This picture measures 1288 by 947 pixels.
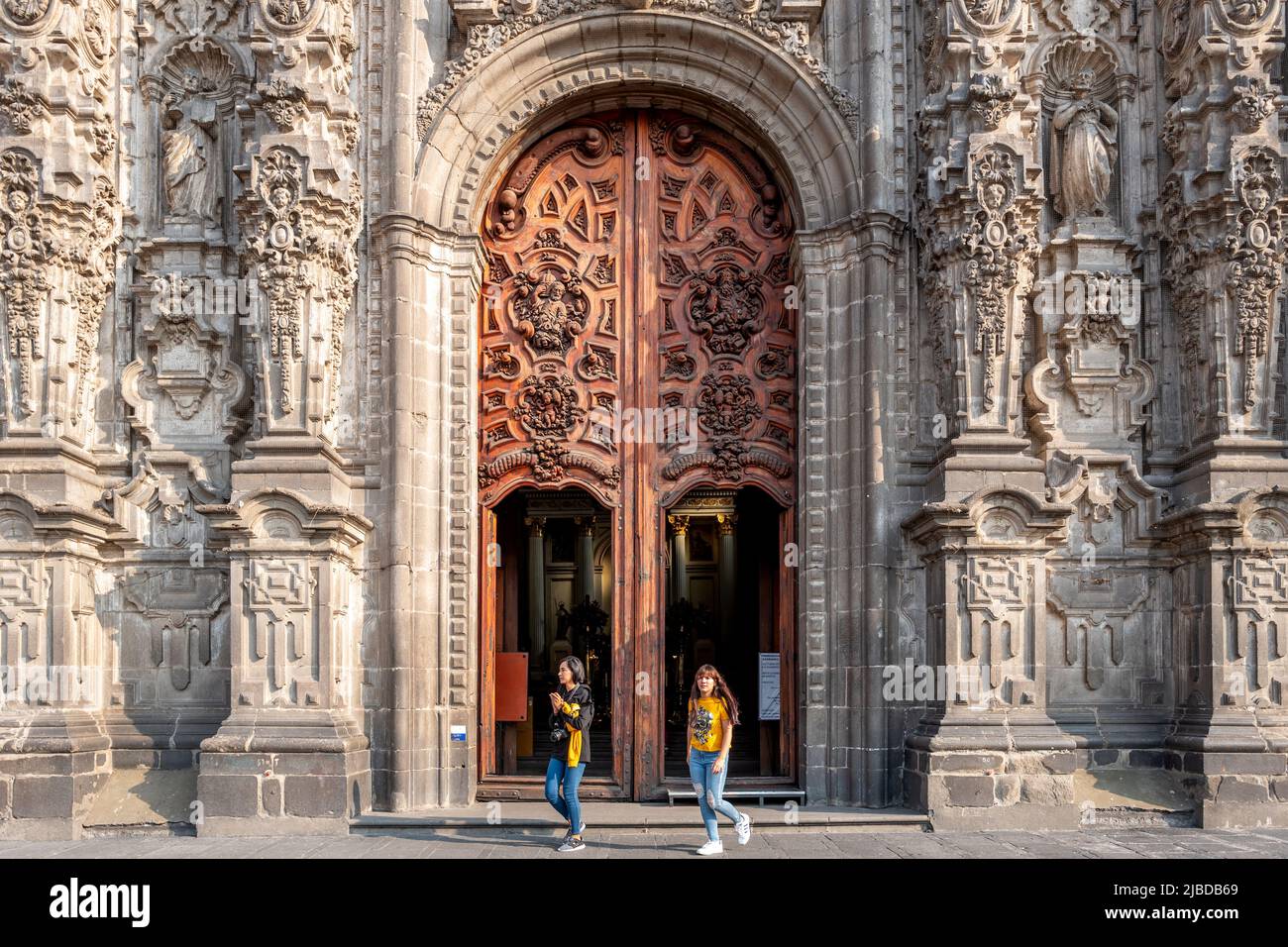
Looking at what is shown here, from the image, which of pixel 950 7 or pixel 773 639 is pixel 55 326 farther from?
pixel 950 7

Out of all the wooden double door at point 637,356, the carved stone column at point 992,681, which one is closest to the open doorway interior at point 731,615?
the wooden double door at point 637,356

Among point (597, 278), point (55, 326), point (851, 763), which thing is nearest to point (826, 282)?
point (597, 278)

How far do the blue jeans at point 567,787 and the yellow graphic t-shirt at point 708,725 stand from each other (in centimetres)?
106

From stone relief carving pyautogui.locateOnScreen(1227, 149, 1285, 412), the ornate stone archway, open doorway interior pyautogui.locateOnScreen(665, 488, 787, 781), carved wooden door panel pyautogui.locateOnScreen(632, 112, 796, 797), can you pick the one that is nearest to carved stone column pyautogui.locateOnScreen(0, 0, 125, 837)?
the ornate stone archway

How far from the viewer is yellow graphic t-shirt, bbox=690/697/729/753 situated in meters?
10.4

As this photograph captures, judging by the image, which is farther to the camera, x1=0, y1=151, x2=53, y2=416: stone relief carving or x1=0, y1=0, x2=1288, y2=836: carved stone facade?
x1=0, y1=151, x2=53, y2=416: stone relief carving

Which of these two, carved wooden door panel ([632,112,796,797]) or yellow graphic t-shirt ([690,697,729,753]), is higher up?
carved wooden door panel ([632,112,796,797])

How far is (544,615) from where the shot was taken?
27.2 meters

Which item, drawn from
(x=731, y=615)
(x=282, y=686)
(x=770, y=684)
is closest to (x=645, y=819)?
(x=770, y=684)

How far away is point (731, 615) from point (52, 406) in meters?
16.0

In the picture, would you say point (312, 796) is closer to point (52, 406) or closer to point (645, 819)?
point (645, 819)

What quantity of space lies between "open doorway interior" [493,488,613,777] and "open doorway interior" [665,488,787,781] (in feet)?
4.25

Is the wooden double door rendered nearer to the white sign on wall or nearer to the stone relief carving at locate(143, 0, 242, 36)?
the white sign on wall

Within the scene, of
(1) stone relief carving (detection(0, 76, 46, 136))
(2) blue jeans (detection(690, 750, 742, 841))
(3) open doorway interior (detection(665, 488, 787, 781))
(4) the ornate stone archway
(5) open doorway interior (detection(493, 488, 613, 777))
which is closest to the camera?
(2) blue jeans (detection(690, 750, 742, 841))
